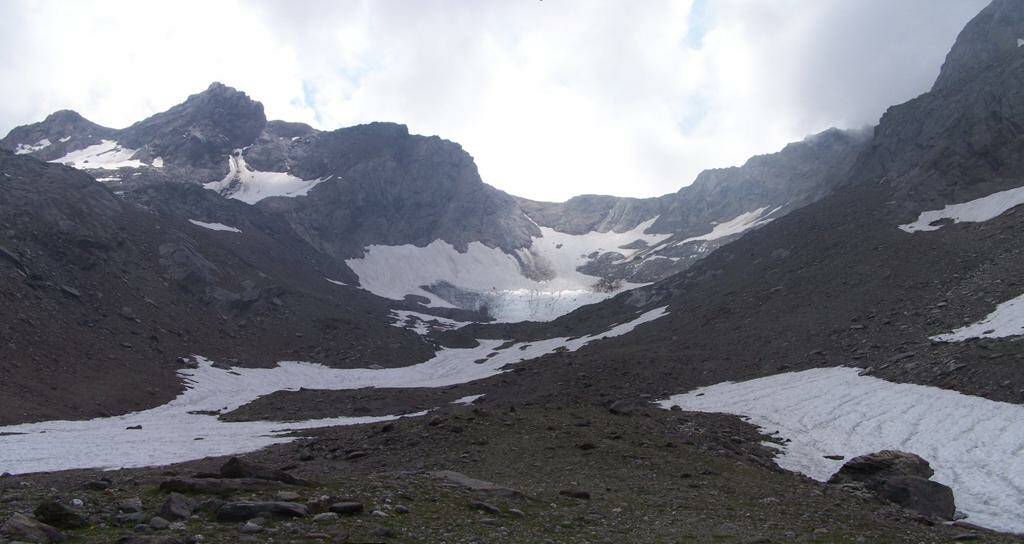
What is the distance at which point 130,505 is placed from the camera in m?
9.99

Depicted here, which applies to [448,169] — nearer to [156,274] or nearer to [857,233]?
[156,274]

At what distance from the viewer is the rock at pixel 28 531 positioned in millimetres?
7738

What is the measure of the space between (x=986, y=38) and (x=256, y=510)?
136 m

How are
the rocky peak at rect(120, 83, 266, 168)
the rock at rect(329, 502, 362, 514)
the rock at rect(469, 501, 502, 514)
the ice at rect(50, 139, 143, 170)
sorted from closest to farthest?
the rock at rect(329, 502, 362, 514) → the rock at rect(469, 501, 502, 514) → the ice at rect(50, 139, 143, 170) → the rocky peak at rect(120, 83, 266, 168)

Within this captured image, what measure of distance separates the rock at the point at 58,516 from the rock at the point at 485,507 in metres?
6.52

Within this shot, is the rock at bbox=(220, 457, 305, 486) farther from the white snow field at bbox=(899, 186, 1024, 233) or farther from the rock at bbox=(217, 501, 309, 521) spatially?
the white snow field at bbox=(899, 186, 1024, 233)

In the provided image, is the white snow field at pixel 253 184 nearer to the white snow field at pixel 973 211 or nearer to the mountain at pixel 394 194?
the mountain at pixel 394 194

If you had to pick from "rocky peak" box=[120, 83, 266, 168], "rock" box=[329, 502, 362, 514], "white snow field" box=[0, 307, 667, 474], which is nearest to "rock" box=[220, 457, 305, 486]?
"rock" box=[329, 502, 362, 514]

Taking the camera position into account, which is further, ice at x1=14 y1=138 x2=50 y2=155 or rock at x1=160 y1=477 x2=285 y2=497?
ice at x1=14 y1=138 x2=50 y2=155

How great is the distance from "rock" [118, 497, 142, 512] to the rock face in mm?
17013

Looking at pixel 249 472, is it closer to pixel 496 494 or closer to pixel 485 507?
pixel 485 507

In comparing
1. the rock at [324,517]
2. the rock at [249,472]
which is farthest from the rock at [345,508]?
the rock at [249,472]

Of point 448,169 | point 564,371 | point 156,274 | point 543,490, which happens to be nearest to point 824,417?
point 543,490

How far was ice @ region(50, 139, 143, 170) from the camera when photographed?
14862 cm
